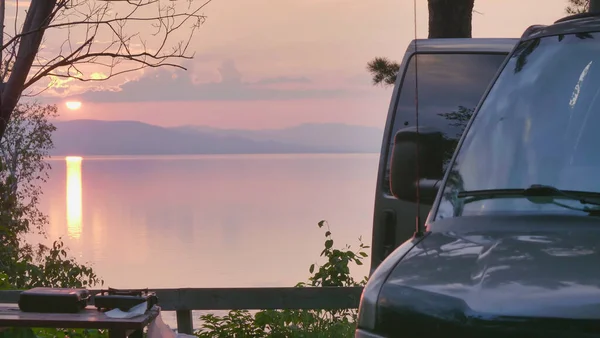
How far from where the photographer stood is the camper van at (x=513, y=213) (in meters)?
2.54

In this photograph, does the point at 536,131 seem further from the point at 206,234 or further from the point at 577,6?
the point at 206,234

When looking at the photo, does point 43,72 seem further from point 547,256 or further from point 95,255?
point 95,255

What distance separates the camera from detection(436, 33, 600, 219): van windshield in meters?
3.29

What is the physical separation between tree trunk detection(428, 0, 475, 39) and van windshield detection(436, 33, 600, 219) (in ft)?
23.1

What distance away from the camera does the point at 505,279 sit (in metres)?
2.61

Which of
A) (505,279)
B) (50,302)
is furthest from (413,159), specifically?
(50,302)

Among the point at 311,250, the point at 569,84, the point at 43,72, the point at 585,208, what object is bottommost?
the point at 311,250

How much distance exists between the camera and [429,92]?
20.7ft

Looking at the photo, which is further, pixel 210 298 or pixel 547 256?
pixel 210 298

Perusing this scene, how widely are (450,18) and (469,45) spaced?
14.9 ft

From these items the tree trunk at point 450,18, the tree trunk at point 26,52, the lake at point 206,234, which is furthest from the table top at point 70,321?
the lake at point 206,234

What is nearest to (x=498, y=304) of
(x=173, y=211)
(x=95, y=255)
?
(x=95, y=255)

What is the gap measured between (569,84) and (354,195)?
627 ft

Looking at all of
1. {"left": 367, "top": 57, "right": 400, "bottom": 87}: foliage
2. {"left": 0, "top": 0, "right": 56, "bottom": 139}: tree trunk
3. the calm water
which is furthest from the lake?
{"left": 0, "top": 0, "right": 56, "bottom": 139}: tree trunk
